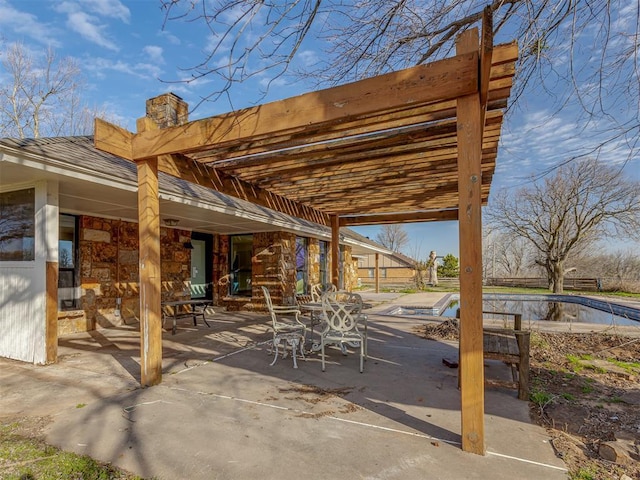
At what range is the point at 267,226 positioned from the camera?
346 inches

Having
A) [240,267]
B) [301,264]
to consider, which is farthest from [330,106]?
[301,264]

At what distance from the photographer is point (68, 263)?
6.48m

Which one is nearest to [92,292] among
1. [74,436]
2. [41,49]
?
[74,436]

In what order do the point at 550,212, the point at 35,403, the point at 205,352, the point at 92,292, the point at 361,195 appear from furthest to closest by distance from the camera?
1. the point at 550,212
2. the point at 92,292
3. the point at 361,195
4. the point at 205,352
5. the point at 35,403

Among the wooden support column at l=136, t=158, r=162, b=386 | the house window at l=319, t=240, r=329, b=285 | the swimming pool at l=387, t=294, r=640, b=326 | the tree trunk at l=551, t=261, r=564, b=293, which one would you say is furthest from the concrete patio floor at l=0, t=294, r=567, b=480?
the tree trunk at l=551, t=261, r=564, b=293

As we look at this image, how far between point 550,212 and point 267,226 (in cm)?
1809

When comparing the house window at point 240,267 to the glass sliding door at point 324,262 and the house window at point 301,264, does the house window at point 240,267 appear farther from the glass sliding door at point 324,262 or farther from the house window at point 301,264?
the glass sliding door at point 324,262

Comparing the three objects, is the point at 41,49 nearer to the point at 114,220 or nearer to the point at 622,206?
the point at 114,220

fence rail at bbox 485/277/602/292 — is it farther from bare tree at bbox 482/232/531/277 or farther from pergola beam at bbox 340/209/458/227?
pergola beam at bbox 340/209/458/227

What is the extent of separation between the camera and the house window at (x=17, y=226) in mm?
4703

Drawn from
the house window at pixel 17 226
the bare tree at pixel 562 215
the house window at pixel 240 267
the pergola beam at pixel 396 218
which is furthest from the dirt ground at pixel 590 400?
the bare tree at pixel 562 215

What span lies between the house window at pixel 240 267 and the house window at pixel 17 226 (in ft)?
18.1

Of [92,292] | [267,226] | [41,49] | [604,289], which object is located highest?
[41,49]

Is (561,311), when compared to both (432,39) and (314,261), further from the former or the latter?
(432,39)
